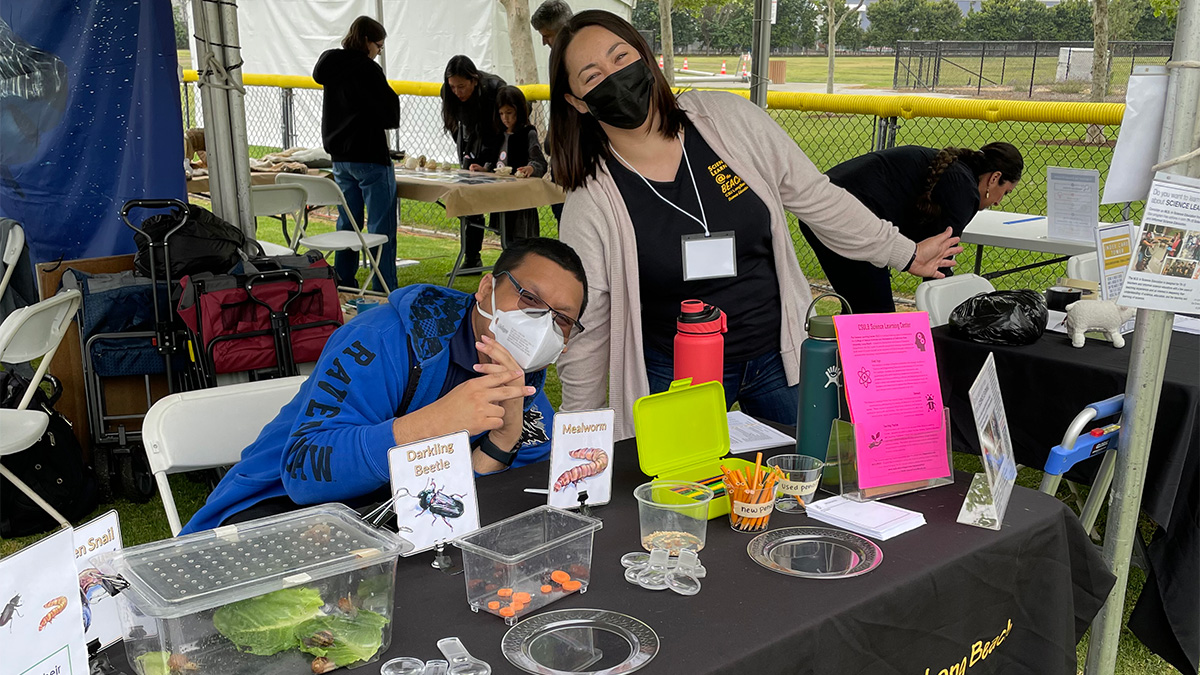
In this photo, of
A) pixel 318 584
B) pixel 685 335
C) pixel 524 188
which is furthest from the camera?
pixel 524 188

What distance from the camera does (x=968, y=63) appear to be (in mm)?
16953

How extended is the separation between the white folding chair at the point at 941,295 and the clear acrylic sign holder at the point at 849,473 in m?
1.52

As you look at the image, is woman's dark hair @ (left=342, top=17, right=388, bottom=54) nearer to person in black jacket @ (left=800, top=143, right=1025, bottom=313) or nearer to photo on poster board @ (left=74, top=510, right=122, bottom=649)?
person in black jacket @ (left=800, top=143, right=1025, bottom=313)

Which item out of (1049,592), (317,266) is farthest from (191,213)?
(1049,592)

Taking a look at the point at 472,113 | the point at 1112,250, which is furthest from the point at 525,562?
the point at 472,113

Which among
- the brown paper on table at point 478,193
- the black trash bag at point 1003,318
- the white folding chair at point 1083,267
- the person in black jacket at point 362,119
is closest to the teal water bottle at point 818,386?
the black trash bag at point 1003,318

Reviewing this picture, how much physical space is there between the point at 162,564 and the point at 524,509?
0.61 meters

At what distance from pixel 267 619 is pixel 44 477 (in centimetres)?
269

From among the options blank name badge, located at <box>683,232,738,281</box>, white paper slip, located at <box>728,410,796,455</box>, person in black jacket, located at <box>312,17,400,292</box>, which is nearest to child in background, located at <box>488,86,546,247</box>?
person in black jacket, located at <box>312,17,400,292</box>

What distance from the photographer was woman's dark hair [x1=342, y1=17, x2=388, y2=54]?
591 centimetres

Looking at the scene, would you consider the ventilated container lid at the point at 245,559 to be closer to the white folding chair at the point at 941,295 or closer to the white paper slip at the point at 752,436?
the white paper slip at the point at 752,436

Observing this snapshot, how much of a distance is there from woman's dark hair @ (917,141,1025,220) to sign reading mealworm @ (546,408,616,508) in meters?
2.54

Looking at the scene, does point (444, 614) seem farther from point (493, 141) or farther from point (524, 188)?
point (493, 141)

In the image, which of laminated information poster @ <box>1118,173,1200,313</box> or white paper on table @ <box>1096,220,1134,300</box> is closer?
laminated information poster @ <box>1118,173,1200,313</box>
